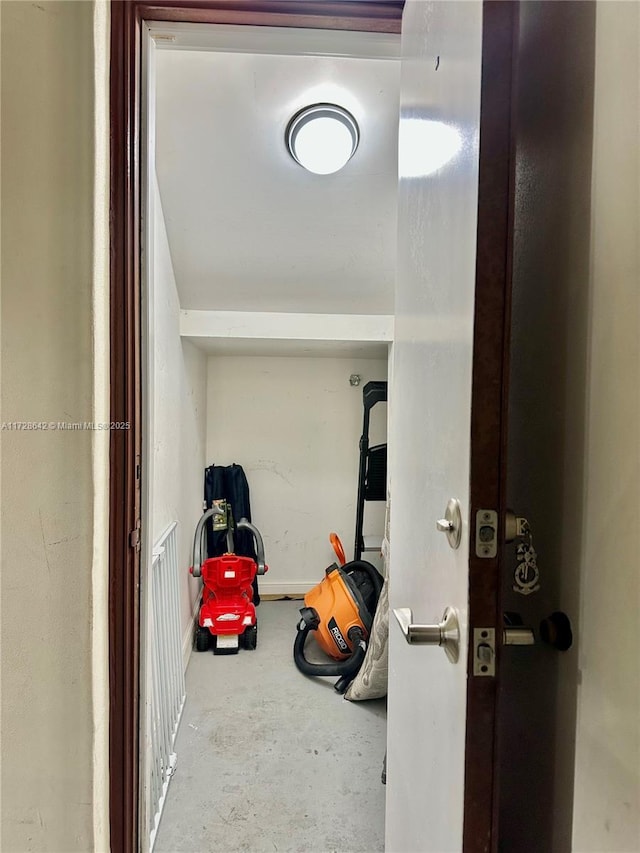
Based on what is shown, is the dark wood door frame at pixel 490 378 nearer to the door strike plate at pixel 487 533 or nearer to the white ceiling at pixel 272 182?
the door strike plate at pixel 487 533

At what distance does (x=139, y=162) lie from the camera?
0.99 m

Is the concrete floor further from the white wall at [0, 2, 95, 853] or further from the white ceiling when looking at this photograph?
the white ceiling

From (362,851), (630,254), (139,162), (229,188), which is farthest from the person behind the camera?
(229,188)

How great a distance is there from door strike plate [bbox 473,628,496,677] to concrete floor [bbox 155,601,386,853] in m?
1.27

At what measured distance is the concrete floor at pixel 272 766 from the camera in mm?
1342

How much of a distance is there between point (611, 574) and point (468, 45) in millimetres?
656

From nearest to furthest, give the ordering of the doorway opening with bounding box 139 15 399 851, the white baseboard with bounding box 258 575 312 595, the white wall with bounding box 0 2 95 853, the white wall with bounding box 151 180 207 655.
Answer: the white wall with bounding box 0 2 95 853
the doorway opening with bounding box 139 15 399 851
the white wall with bounding box 151 180 207 655
the white baseboard with bounding box 258 575 312 595

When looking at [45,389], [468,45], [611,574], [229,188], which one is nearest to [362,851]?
[611,574]

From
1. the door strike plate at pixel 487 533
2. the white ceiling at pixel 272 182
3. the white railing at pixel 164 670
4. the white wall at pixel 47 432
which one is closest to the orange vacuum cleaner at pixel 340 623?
the white railing at pixel 164 670

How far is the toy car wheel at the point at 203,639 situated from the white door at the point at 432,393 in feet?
5.43

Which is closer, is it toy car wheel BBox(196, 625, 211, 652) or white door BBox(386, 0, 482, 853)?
white door BBox(386, 0, 482, 853)

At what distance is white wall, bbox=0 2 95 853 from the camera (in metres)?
0.84

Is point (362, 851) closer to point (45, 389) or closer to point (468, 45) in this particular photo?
point (45, 389)

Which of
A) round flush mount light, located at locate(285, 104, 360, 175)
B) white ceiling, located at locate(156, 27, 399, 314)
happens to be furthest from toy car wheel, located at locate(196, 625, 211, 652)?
round flush mount light, located at locate(285, 104, 360, 175)
